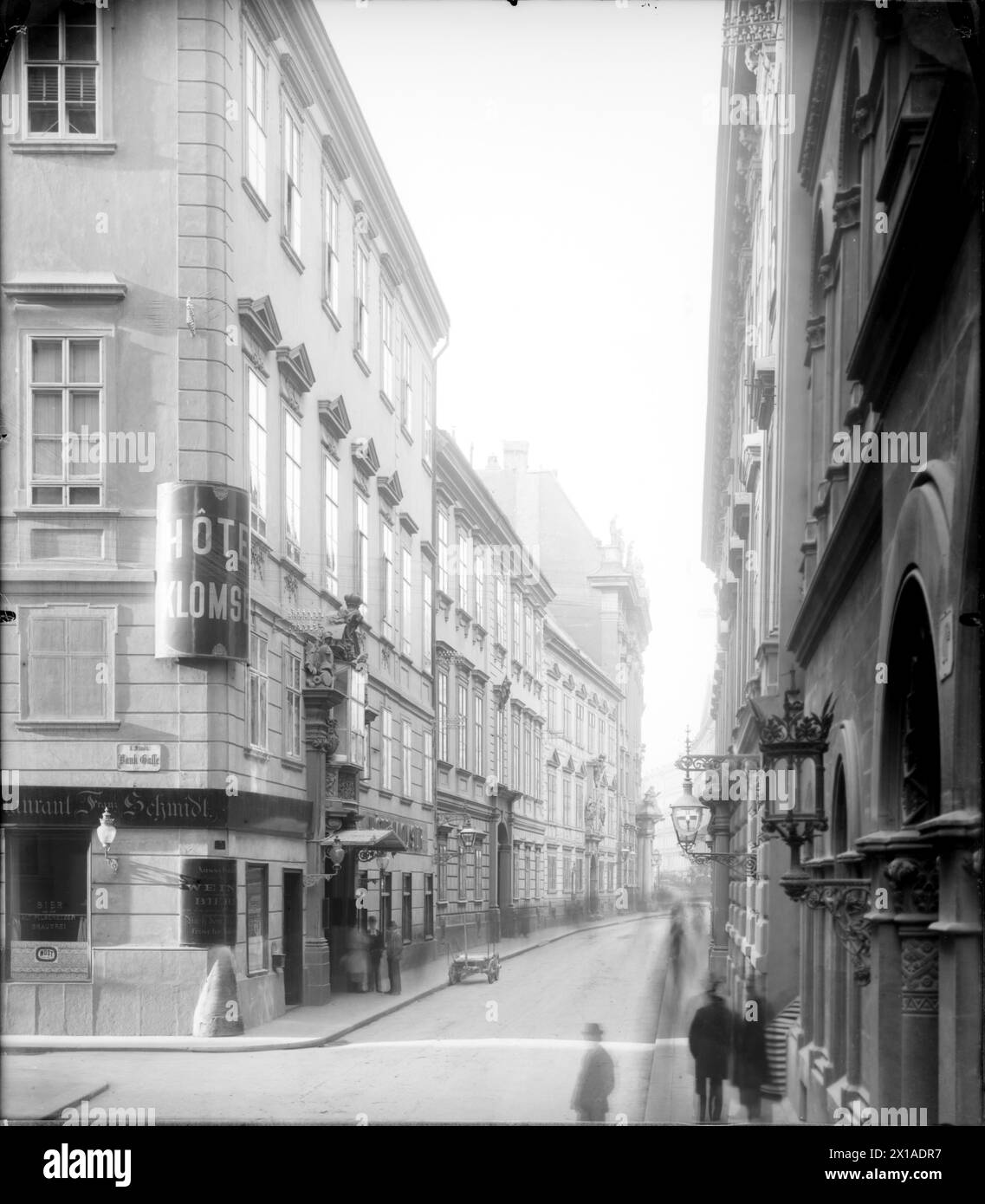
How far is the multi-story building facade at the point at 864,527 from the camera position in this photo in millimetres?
4770

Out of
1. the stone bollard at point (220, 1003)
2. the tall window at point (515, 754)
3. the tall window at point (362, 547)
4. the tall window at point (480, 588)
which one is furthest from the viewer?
the tall window at point (515, 754)

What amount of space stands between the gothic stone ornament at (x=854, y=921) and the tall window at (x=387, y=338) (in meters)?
3.08

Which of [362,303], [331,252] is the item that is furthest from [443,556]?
[331,252]

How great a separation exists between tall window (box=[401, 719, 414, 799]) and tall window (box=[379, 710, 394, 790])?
0.06m

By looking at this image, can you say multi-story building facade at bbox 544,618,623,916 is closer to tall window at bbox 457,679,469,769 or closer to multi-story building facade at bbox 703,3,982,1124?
tall window at bbox 457,679,469,769

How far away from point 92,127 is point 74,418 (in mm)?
1182

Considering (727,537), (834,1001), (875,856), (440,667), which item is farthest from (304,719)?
(727,537)

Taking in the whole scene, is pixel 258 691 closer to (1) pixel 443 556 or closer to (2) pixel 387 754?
(2) pixel 387 754

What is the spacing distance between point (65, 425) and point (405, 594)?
1886mm

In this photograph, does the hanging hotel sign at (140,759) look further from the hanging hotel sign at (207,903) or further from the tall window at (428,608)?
the tall window at (428,608)

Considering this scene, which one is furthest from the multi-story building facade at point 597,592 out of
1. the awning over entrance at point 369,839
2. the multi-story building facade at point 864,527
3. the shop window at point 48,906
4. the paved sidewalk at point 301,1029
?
the shop window at point 48,906

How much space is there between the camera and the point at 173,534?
5945 millimetres

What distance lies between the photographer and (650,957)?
6926 mm
